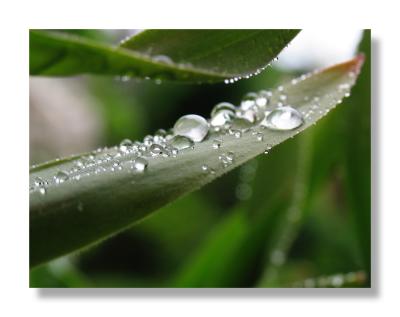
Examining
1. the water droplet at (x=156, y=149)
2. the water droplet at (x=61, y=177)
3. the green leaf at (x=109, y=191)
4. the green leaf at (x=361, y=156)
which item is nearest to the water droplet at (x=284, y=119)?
the green leaf at (x=109, y=191)

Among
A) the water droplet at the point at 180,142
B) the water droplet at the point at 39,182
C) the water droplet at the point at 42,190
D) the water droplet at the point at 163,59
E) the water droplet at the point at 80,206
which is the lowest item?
the water droplet at the point at 80,206

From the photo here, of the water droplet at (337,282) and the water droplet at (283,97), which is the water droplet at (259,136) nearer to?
the water droplet at (283,97)

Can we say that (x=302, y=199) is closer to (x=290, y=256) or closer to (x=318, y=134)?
(x=318, y=134)

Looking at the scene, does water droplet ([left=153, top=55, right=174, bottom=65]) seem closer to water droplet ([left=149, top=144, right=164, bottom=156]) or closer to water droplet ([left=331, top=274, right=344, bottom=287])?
water droplet ([left=149, top=144, right=164, bottom=156])

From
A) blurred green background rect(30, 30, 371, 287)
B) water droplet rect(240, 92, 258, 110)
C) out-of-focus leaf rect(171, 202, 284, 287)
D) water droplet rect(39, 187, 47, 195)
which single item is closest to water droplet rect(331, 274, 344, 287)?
blurred green background rect(30, 30, 371, 287)

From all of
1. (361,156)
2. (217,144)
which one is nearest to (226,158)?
(217,144)
